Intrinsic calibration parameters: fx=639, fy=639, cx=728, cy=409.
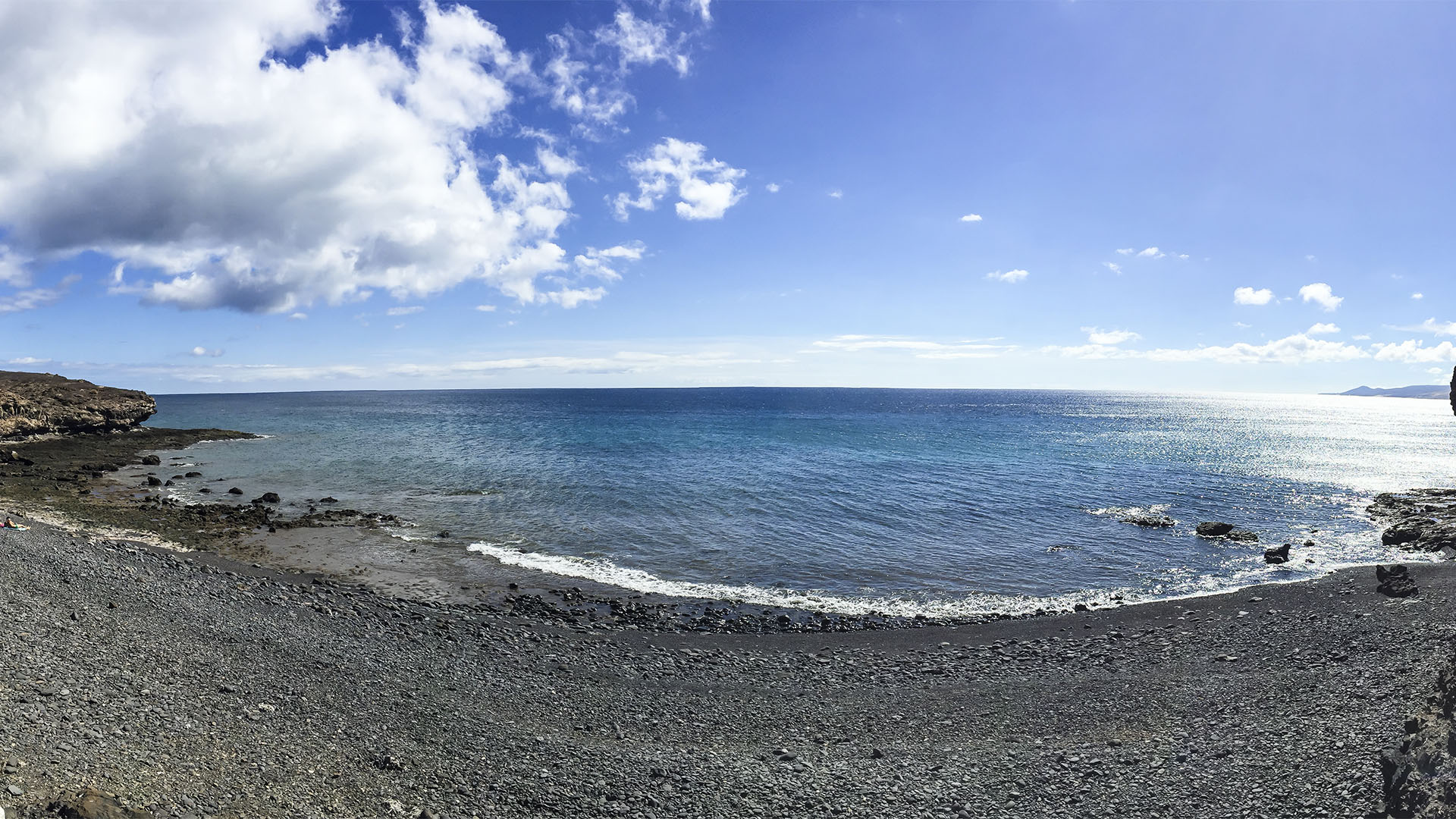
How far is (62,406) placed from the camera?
6838 cm

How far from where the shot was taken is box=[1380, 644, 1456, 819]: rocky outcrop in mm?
8773

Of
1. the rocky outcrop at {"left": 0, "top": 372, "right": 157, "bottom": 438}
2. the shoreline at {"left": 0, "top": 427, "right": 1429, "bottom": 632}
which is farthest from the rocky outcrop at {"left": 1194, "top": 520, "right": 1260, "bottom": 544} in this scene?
the rocky outcrop at {"left": 0, "top": 372, "right": 157, "bottom": 438}

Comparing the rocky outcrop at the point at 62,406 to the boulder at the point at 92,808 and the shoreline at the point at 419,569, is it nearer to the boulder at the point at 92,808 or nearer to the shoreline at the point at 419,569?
the shoreline at the point at 419,569

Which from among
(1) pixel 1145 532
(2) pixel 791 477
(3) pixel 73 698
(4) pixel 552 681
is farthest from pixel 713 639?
(2) pixel 791 477

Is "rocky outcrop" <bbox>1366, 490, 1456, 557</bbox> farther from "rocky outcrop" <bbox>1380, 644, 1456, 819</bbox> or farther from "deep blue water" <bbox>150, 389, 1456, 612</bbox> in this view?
"rocky outcrop" <bbox>1380, 644, 1456, 819</bbox>

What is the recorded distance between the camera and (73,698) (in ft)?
39.8

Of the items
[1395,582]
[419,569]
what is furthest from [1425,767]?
[419,569]

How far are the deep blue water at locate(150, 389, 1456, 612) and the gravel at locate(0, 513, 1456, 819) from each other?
5262 millimetres

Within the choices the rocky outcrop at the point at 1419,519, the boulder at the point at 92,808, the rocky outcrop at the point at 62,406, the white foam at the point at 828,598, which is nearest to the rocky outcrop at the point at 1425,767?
the white foam at the point at 828,598

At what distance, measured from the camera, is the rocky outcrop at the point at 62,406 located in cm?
6197

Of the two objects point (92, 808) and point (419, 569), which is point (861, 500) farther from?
point (92, 808)

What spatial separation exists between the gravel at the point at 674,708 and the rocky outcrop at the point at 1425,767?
1.57 feet

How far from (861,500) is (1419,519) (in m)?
28.7

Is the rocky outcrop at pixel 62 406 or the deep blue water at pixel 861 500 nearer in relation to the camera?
the deep blue water at pixel 861 500
